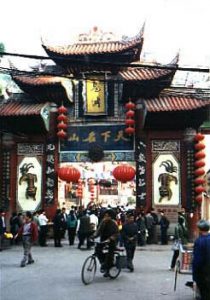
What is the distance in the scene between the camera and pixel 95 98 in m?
22.1

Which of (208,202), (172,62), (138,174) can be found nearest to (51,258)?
(138,174)

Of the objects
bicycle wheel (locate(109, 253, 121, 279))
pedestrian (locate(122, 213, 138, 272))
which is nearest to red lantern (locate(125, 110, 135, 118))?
pedestrian (locate(122, 213, 138, 272))

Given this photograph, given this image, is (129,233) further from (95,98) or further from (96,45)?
(96,45)

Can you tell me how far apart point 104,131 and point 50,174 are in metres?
3.12

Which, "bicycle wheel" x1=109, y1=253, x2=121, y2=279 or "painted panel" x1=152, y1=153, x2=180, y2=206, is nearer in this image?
"bicycle wheel" x1=109, y1=253, x2=121, y2=279

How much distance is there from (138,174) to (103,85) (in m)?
4.45

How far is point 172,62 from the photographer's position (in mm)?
21891

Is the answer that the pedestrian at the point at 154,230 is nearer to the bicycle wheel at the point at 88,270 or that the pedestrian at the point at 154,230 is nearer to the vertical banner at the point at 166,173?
the vertical banner at the point at 166,173

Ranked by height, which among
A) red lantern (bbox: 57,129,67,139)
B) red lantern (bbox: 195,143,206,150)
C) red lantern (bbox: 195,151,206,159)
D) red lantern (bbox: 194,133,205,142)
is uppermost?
red lantern (bbox: 57,129,67,139)

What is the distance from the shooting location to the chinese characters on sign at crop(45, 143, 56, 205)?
21.6 metres

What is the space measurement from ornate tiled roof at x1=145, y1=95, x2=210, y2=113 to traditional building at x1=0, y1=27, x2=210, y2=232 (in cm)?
4

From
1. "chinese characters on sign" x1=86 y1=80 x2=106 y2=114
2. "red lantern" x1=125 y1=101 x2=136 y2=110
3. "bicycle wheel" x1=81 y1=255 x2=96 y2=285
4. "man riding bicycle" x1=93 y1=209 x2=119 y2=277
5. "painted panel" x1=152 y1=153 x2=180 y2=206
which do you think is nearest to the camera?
"bicycle wheel" x1=81 y1=255 x2=96 y2=285

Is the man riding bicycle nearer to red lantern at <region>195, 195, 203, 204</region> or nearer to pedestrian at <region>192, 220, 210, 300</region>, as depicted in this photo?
pedestrian at <region>192, 220, 210, 300</region>

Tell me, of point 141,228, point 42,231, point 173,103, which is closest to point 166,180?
point 141,228
